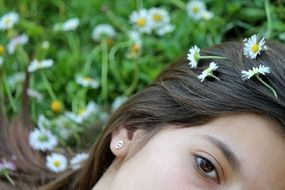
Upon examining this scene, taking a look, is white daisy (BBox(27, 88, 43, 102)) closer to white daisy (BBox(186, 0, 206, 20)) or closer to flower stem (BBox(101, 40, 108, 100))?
flower stem (BBox(101, 40, 108, 100))

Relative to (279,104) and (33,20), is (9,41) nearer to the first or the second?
(33,20)

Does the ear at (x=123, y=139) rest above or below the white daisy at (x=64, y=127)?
below

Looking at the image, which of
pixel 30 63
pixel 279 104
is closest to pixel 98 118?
pixel 30 63

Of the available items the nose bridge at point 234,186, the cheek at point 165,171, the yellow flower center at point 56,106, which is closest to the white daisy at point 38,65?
the yellow flower center at point 56,106

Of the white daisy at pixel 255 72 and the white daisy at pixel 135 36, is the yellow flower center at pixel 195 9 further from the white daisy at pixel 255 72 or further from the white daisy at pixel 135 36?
the white daisy at pixel 255 72

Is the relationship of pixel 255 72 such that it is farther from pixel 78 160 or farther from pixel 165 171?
pixel 78 160

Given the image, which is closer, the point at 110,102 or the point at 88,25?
the point at 110,102
